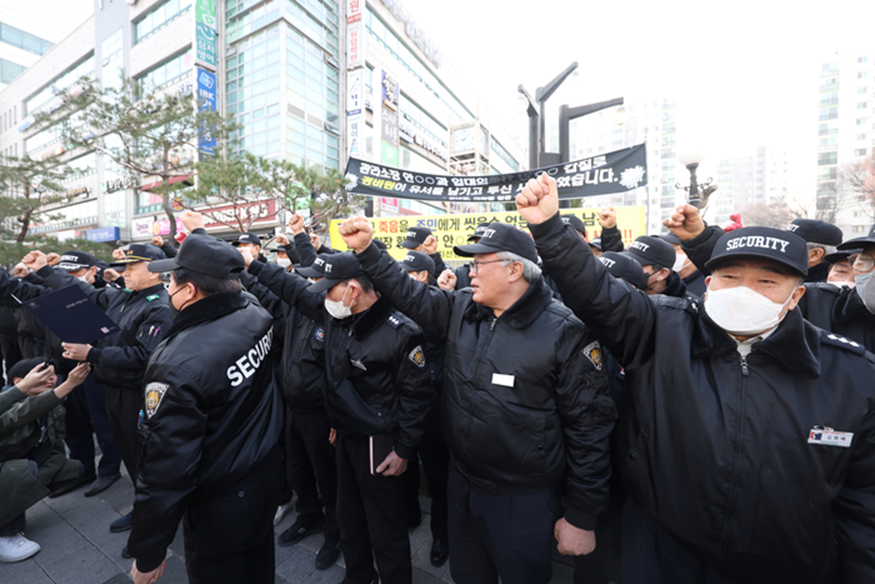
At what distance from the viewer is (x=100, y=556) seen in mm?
2857

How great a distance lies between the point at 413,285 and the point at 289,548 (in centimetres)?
245

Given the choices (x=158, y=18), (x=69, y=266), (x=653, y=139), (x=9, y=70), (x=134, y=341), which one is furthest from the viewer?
(x=653, y=139)

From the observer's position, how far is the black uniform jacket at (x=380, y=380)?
241 centimetres

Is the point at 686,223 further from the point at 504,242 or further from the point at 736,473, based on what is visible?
the point at 736,473

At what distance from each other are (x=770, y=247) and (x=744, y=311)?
26 centimetres

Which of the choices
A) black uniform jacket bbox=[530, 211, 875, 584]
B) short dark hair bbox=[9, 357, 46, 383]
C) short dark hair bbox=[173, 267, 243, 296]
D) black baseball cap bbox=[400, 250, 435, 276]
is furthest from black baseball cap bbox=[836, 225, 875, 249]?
short dark hair bbox=[9, 357, 46, 383]

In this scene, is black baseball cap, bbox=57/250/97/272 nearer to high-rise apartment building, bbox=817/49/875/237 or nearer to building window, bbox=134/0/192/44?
building window, bbox=134/0/192/44

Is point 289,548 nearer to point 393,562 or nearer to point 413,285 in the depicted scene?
point 393,562

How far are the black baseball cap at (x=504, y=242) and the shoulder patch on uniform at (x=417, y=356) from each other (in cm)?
77

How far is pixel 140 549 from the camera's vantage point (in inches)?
64.8

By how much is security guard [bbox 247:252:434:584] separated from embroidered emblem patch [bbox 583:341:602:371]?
40.7 inches

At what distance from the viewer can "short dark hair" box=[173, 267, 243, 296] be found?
2.02 metres

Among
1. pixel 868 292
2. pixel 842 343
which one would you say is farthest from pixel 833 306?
pixel 842 343

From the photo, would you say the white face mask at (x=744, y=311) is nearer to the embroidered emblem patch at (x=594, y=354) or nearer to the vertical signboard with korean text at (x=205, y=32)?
the embroidered emblem patch at (x=594, y=354)
